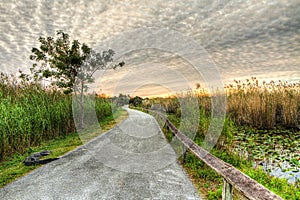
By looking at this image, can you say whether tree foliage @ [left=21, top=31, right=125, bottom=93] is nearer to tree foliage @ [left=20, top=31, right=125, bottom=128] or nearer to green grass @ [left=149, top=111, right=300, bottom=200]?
tree foliage @ [left=20, top=31, right=125, bottom=128]

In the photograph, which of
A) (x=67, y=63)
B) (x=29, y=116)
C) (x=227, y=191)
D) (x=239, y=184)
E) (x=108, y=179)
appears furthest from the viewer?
(x=67, y=63)

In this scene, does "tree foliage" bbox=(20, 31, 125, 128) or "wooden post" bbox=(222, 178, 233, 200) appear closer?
"wooden post" bbox=(222, 178, 233, 200)

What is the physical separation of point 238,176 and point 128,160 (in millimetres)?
3489

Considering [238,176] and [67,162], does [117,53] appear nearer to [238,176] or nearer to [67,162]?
[67,162]

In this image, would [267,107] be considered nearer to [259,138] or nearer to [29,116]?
[259,138]

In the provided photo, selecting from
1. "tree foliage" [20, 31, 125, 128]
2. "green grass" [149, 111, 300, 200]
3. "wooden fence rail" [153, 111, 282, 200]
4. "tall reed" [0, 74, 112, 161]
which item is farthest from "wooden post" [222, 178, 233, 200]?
"tree foliage" [20, 31, 125, 128]

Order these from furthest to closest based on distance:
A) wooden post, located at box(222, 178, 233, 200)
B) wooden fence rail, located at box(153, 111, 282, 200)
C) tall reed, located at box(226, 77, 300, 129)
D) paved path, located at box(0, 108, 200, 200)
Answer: tall reed, located at box(226, 77, 300, 129) → paved path, located at box(0, 108, 200, 200) → wooden post, located at box(222, 178, 233, 200) → wooden fence rail, located at box(153, 111, 282, 200)

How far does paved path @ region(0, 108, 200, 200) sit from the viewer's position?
3.84 meters

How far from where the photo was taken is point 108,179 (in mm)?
4566

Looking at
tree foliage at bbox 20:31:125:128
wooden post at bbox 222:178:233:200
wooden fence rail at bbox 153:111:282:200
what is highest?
tree foliage at bbox 20:31:125:128

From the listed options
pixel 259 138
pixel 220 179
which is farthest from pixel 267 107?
pixel 220 179

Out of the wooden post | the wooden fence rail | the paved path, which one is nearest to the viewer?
the wooden fence rail

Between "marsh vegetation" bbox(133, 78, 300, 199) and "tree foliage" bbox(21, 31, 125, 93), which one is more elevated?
"tree foliage" bbox(21, 31, 125, 93)

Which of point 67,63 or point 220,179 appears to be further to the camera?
point 67,63
